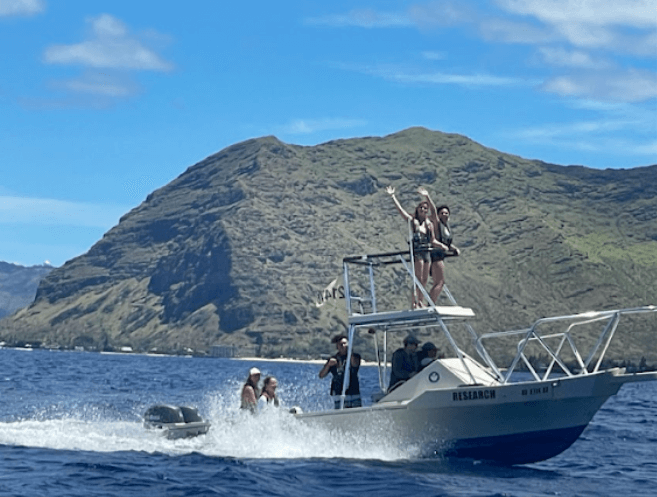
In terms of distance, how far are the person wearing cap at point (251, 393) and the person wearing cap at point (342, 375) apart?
57.5 inches

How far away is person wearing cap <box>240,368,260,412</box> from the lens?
2312cm

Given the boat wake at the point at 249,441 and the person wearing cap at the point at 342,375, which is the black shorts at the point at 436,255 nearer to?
the person wearing cap at the point at 342,375

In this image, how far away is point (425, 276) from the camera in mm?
22391

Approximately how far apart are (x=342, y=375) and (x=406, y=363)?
1409 mm

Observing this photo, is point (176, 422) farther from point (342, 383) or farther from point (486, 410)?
point (486, 410)

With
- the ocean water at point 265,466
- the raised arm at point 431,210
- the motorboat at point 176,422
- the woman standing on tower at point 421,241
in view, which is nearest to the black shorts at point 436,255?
the woman standing on tower at point 421,241

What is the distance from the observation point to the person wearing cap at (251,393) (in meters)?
23.1

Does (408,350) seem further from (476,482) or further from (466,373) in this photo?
(476,482)

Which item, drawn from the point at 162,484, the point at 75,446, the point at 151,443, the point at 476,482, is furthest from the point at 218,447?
the point at 476,482

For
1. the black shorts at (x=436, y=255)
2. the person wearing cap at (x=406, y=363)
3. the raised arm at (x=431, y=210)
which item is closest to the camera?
the raised arm at (x=431, y=210)

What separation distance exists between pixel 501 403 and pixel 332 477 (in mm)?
3787

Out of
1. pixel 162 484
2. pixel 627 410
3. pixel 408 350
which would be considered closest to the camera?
pixel 162 484

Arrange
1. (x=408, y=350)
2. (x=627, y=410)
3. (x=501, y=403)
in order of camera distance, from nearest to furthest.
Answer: (x=501, y=403)
(x=408, y=350)
(x=627, y=410)

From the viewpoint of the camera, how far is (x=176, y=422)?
78.9 ft
